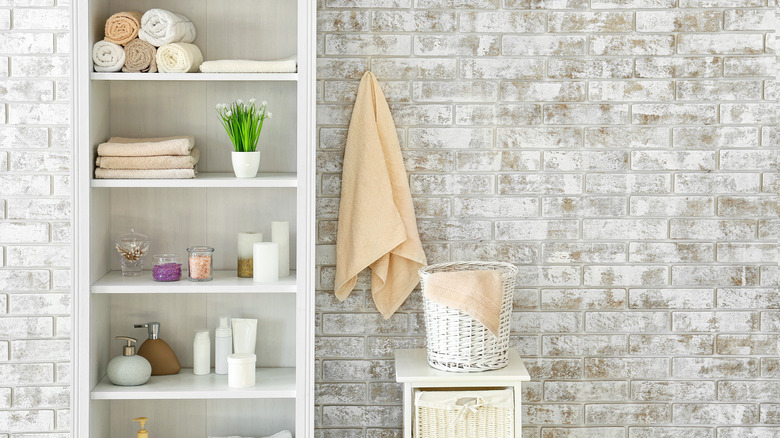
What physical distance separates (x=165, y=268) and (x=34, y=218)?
1.66 feet

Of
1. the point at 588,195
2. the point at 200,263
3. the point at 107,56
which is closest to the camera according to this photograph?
the point at 107,56

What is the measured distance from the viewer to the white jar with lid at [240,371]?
220 cm

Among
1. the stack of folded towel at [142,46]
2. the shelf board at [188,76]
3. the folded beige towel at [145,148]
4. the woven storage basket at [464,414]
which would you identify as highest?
the stack of folded towel at [142,46]

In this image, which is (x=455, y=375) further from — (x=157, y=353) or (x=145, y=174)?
(x=145, y=174)

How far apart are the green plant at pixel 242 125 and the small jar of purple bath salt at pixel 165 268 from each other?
0.37 metres

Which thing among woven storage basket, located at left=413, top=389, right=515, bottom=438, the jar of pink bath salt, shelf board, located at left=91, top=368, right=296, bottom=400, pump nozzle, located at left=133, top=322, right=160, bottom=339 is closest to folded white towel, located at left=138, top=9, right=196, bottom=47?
the jar of pink bath salt

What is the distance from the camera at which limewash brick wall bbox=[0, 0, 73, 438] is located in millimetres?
2361

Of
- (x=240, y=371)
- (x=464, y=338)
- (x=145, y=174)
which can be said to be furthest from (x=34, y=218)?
(x=464, y=338)

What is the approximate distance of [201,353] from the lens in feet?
7.57

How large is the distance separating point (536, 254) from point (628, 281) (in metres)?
0.31

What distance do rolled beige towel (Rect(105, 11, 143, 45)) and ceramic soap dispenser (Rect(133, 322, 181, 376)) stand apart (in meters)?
0.82

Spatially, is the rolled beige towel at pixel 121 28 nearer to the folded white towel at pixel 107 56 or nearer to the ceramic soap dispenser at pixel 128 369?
the folded white towel at pixel 107 56

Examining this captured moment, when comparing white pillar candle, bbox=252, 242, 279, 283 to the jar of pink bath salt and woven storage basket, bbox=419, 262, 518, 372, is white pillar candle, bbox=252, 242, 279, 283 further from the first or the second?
woven storage basket, bbox=419, 262, 518, 372

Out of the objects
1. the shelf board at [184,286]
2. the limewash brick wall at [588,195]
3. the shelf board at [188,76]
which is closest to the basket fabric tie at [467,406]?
the limewash brick wall at [588,195]
